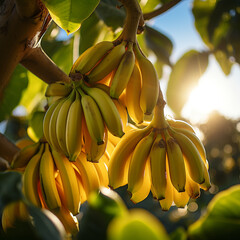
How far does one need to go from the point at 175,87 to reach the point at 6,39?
0.84 meters

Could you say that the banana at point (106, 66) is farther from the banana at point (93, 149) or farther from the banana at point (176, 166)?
the banana at point (176, 166)

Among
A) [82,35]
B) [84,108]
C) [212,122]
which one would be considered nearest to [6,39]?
[84,108]

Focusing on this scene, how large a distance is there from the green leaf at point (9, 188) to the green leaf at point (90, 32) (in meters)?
0.84

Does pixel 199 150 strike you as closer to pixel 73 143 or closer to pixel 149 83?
pixel 149 83

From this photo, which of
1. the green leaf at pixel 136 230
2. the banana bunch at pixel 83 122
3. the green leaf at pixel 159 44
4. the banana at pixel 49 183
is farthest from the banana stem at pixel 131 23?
the green leaf at pixel 159 44

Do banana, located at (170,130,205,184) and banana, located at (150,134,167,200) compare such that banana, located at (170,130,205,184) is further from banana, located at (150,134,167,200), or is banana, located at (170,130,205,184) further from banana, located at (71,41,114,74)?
banana, located at (71,41,114,74)

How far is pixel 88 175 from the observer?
77 centimetres

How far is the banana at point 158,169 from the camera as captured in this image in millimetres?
708

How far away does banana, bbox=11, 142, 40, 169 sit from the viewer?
0.83m

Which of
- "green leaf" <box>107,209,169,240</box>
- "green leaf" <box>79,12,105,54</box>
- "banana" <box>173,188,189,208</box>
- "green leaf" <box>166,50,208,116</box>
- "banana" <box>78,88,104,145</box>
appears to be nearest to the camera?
"green leaf" <box>107,209,169,240</box>

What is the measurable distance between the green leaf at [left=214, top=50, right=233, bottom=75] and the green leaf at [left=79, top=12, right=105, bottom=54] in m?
0.64

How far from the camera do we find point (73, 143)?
0.68 m

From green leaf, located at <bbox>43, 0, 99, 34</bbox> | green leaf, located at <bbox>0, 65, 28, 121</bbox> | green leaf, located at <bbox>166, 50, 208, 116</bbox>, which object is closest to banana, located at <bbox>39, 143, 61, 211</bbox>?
green leaf, located at <bbox>43, 0, 99, 34</bbox>

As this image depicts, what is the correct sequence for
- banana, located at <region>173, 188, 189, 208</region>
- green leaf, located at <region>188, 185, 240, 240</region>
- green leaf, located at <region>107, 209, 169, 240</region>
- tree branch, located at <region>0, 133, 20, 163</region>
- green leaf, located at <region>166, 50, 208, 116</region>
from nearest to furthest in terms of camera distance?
green leaf, located at <region>107, 209, 169, 240</region> → green leaf, located at <region>188, 185, 240, 240</region> → banana, located at <region>173, 188, 189, 208</region> → tree branch, located at <region>0, 133, 20, 163</region> → green leaf, located at <region>166, 50, 208, 116</region>
